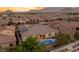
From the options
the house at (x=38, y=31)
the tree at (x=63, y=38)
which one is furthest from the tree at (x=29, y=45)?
the tree at (x=63, y=38)

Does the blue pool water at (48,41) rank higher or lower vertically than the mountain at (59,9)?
lower

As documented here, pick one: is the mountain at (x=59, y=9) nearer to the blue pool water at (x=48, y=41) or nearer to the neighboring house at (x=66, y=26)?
the neighboring house at (x=66, y=26)

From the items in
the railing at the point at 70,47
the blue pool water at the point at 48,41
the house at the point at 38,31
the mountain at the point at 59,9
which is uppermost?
the mountain at the point at 59,9

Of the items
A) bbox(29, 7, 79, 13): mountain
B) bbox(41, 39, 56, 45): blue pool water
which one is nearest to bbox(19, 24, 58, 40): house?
bbox(41, 39, 56, 45): blue pool water

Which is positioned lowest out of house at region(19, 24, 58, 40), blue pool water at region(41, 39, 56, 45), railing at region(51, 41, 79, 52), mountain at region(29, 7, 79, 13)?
railing at region(51, 41, 79, 52)

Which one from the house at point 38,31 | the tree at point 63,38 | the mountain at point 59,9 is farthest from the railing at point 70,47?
the mountain at point 59,9

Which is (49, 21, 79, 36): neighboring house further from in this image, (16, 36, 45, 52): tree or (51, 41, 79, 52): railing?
(16, 36, 45, 52): tree

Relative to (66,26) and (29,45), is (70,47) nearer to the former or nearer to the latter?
(66,26)

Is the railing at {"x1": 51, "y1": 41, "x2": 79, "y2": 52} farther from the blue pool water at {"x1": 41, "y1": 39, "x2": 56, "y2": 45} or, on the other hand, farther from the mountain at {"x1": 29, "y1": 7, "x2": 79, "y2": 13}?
the mountain at {"x1": 29, "y1": 7, "x2": 79, "y2": 13}

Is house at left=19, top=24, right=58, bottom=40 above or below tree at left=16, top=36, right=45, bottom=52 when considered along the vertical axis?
above

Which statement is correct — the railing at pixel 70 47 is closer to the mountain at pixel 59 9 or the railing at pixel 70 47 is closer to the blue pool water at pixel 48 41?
the blue pool water at pixel 48 41
